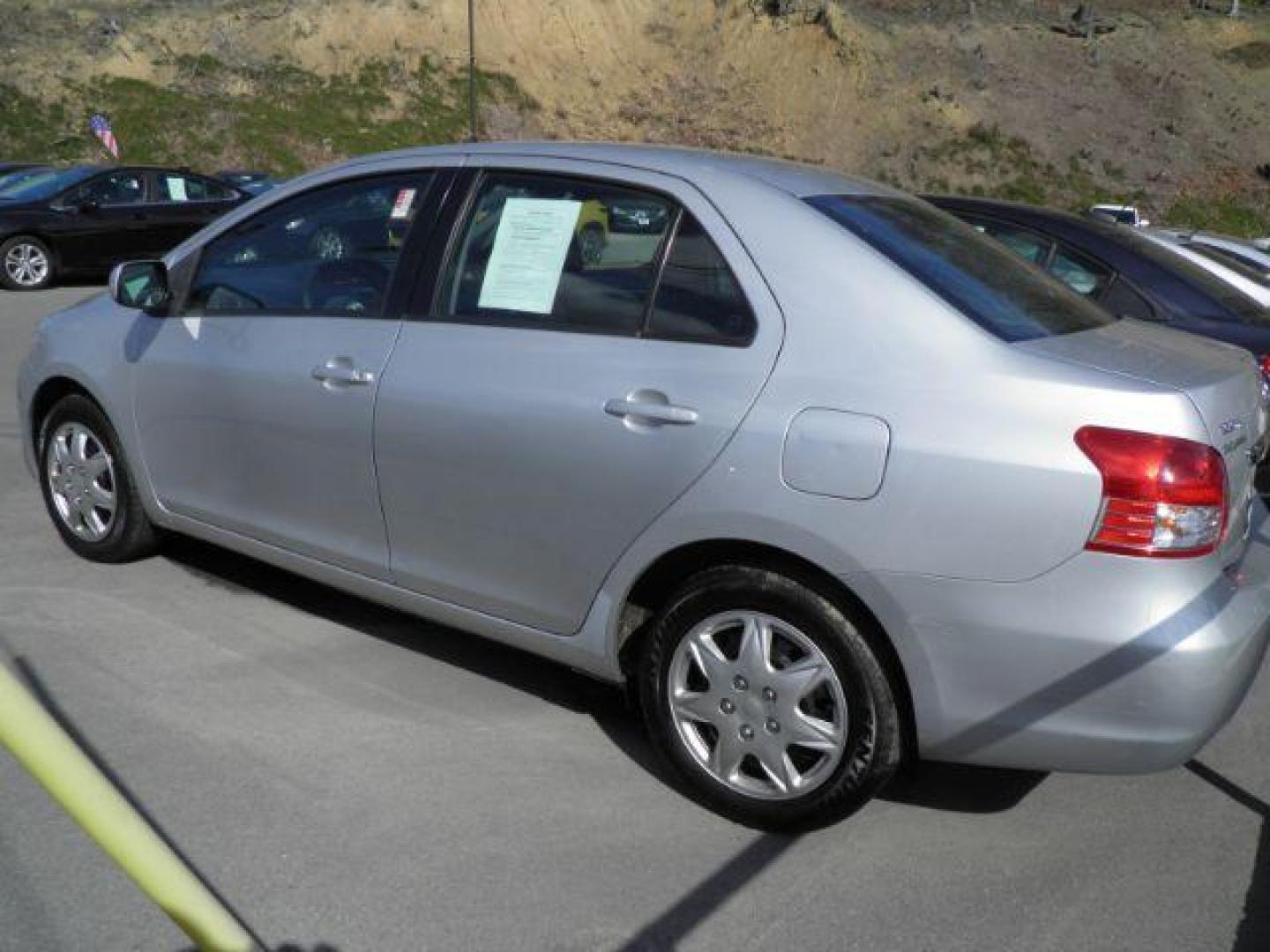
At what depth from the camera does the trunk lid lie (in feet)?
11.0

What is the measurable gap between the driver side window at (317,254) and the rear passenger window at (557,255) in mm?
299

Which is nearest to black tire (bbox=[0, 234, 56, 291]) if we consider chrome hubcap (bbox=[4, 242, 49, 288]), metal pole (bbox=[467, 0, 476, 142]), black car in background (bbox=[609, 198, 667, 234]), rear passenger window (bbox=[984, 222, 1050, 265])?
chrome hubcap (bbox=[4, 242, 49, 288])

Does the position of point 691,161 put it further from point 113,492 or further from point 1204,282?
point 1204,282

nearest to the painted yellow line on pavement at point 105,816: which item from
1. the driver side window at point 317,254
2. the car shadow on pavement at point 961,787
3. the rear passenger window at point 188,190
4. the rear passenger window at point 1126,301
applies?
the car shadow on pavement at point 961,787

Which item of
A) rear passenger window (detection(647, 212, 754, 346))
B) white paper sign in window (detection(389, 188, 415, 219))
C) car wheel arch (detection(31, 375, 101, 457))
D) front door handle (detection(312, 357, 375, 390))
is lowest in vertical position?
car wheel arch (detection(31, 375, 101, 457))

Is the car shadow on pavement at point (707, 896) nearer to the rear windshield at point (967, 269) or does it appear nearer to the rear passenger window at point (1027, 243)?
the rear windshield at point (967, 269)

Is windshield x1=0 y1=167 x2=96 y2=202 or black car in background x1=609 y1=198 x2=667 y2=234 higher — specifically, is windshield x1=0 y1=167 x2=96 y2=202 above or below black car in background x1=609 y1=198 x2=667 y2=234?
below

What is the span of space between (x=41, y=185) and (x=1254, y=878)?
15554 mm

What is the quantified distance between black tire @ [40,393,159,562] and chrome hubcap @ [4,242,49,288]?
1054 centimetres

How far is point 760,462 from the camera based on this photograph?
345cm

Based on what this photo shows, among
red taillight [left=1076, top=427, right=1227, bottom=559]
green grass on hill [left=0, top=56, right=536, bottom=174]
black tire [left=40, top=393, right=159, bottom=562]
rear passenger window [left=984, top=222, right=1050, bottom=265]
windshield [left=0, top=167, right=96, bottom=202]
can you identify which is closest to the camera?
red taillight [left=1076, top=427, right=1227, bottom=559]

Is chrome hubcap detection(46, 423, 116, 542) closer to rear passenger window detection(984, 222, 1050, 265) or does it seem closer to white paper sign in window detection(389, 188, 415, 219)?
white paper sign in window detection(389, 188, 415, 219)

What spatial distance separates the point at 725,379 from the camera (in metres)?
3.56

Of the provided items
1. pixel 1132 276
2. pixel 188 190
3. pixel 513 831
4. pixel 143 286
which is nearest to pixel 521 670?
pixel 513 831
